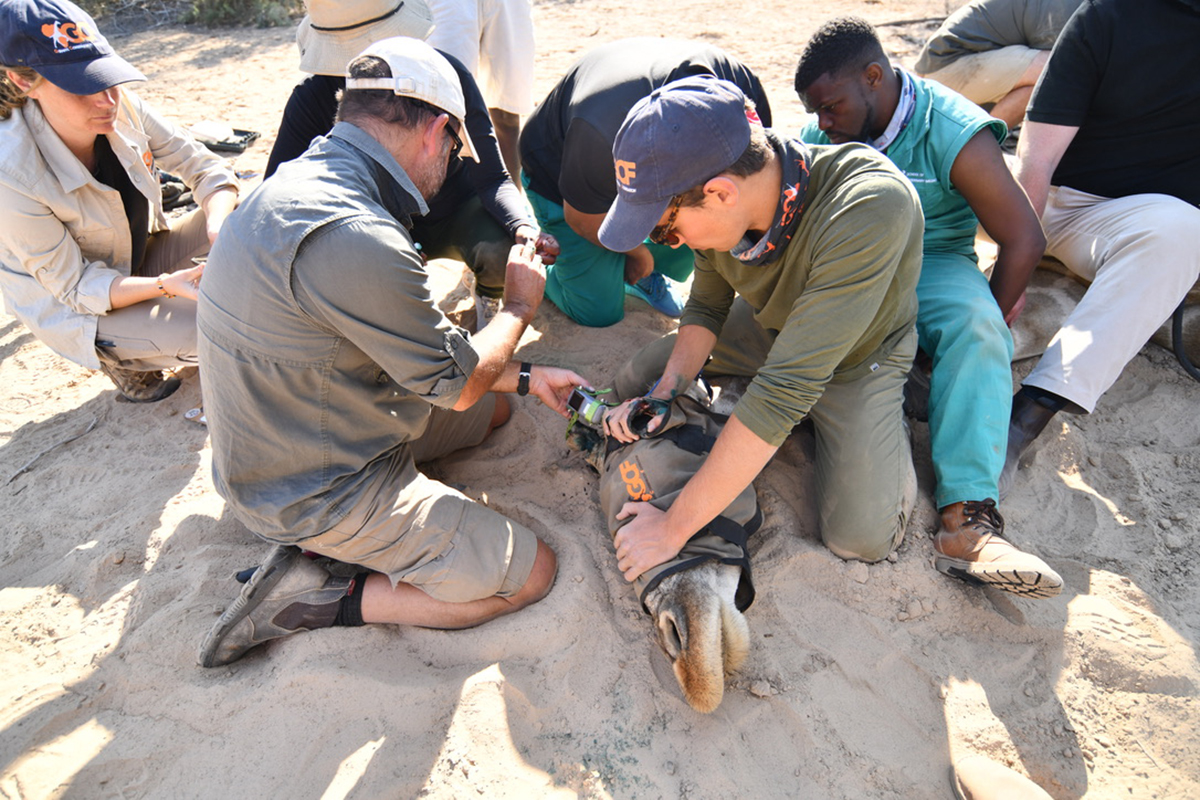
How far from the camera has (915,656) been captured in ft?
6.89

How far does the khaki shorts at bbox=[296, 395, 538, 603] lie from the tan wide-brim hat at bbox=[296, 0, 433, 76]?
1926mm

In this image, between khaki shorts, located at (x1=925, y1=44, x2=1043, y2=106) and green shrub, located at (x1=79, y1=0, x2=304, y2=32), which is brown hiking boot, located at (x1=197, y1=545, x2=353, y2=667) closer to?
khaki shorts, located at (x1=925, y1=44, x2=1043, y2=106)

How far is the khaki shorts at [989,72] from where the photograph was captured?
→ 4.05 meters

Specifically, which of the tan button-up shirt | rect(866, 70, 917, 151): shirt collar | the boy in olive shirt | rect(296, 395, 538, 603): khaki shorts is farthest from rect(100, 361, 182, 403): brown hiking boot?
rect(866, 70, 917, 151): shirt collar

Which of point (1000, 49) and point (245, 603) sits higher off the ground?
point (1000, 49)

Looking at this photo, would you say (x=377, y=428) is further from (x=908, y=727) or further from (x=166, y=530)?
(x=908, y=727)

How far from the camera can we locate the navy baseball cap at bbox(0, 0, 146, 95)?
2475mm

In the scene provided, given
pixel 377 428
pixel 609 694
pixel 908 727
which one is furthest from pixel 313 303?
pixel 908 727

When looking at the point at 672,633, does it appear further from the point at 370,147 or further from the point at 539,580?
the point at 370,147

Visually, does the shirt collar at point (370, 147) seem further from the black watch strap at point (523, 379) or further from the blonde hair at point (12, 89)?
the blonde hair at point (12, 89)

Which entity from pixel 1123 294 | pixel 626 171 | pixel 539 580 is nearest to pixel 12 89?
pixel 626 171

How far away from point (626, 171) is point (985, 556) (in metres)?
1.52

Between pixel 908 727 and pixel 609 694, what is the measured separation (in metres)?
0.81

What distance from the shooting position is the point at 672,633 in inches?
79.6
